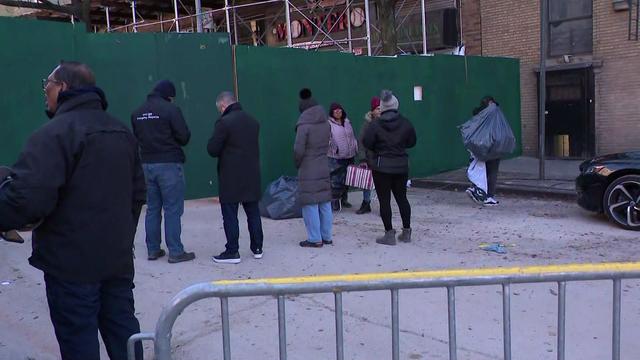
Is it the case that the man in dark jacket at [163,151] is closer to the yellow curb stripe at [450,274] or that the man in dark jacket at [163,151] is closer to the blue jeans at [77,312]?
the blue jeans at [77,312]

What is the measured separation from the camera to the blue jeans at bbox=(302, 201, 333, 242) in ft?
24.1

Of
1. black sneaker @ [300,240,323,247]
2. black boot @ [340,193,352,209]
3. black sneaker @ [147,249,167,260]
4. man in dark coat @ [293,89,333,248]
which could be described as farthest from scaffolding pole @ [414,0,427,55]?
black sneaker @ [147,249,167,260]

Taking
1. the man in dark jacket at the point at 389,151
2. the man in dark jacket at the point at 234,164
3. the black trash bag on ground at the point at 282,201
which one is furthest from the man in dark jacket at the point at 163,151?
the black trash bag on ground at the point at 282,201

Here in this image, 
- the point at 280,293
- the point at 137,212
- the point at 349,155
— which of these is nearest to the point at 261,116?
the point at 349,155

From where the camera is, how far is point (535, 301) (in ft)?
17.8

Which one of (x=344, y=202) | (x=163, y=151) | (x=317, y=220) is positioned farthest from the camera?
(x=344, y=202)

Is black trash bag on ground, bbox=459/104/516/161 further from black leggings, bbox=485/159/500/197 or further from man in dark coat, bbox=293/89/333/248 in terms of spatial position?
man in dark coat, bbox=293/89/333/248

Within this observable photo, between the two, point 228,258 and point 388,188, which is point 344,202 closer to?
point 388,188

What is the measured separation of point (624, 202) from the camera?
813cm

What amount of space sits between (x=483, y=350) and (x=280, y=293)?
2.24 metres

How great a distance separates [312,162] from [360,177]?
2.13 m

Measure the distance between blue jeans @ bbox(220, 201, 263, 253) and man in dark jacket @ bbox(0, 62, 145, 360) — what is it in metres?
3.16

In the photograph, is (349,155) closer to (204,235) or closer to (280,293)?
(204,235)

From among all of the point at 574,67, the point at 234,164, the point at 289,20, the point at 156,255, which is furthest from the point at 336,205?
the point at 289,20
